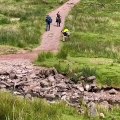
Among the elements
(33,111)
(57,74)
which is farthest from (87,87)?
(33,111)

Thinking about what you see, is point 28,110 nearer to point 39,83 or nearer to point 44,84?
point 44,84

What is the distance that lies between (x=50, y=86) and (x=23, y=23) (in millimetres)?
24464

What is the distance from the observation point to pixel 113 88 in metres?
25.3

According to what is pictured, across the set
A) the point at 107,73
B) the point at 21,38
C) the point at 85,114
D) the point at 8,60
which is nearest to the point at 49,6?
the point at 21,38

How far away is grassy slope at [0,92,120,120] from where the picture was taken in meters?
13.4

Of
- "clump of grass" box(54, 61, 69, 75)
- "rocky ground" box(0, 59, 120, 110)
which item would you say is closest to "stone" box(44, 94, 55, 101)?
"rocky ground" box(0, 59, 120, 110)

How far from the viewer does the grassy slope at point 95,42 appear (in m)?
27.7

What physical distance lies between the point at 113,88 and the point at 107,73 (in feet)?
5.01

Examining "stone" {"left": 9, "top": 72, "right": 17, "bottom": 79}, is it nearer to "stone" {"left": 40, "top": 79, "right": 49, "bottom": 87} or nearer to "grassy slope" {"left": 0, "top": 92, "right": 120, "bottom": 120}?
"stone" {"left": 40, "top": 79, "right": 49, "bottom": 87}

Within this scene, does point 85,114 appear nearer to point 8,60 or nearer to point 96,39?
point 8,60

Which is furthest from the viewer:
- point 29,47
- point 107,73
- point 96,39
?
point 96,39

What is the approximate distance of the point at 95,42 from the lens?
40.3m

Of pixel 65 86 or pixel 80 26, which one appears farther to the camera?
pixel 80 26

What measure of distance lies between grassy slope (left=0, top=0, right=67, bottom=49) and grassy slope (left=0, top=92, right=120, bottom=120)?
19.7m
